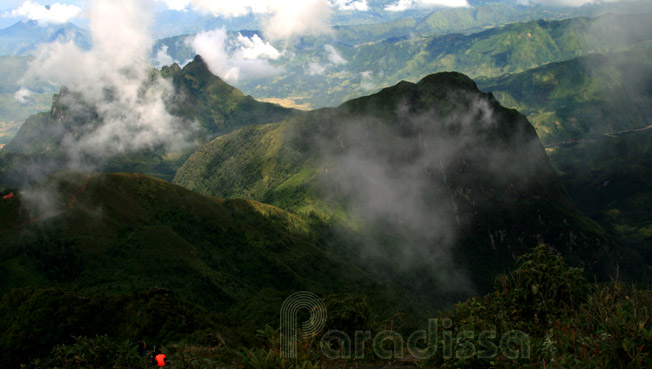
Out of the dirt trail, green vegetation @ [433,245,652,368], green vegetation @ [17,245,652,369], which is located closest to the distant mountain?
the dirt trail

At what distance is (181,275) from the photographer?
96688mm

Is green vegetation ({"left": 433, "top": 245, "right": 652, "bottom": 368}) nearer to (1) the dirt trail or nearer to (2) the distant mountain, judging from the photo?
(2) the distant mountain

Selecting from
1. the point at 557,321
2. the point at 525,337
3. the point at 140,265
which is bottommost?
the point at 140,265

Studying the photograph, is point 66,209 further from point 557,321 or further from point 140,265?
point 557,321

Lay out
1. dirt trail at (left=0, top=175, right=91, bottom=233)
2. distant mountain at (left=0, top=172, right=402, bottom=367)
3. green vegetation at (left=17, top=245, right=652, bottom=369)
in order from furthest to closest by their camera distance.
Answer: dirt trail at (left=0, top=175, right=91, bottom=233)
distant mountain at (left=0, top=172, right=402, bottom=367)
green vegetation at (left=17, top=245, right=652, bottom=369)

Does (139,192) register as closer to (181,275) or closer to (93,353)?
(181,275)

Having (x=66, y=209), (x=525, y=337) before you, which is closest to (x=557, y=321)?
(x=525, y=337)

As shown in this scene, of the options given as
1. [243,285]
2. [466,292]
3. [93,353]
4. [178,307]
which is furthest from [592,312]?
[466,292]

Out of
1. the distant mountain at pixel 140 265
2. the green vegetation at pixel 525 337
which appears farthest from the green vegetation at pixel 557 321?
the distant mountain at pixel 140 265

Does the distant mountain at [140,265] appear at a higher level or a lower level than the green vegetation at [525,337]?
lower

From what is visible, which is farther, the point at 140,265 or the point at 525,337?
the point at 140,265

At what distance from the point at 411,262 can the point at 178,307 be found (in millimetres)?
153170

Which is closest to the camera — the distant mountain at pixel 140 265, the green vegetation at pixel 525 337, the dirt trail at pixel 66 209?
the green vegetation at pixel 525 337

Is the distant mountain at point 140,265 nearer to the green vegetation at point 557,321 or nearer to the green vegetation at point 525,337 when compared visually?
the green vegetation at point 525,337
